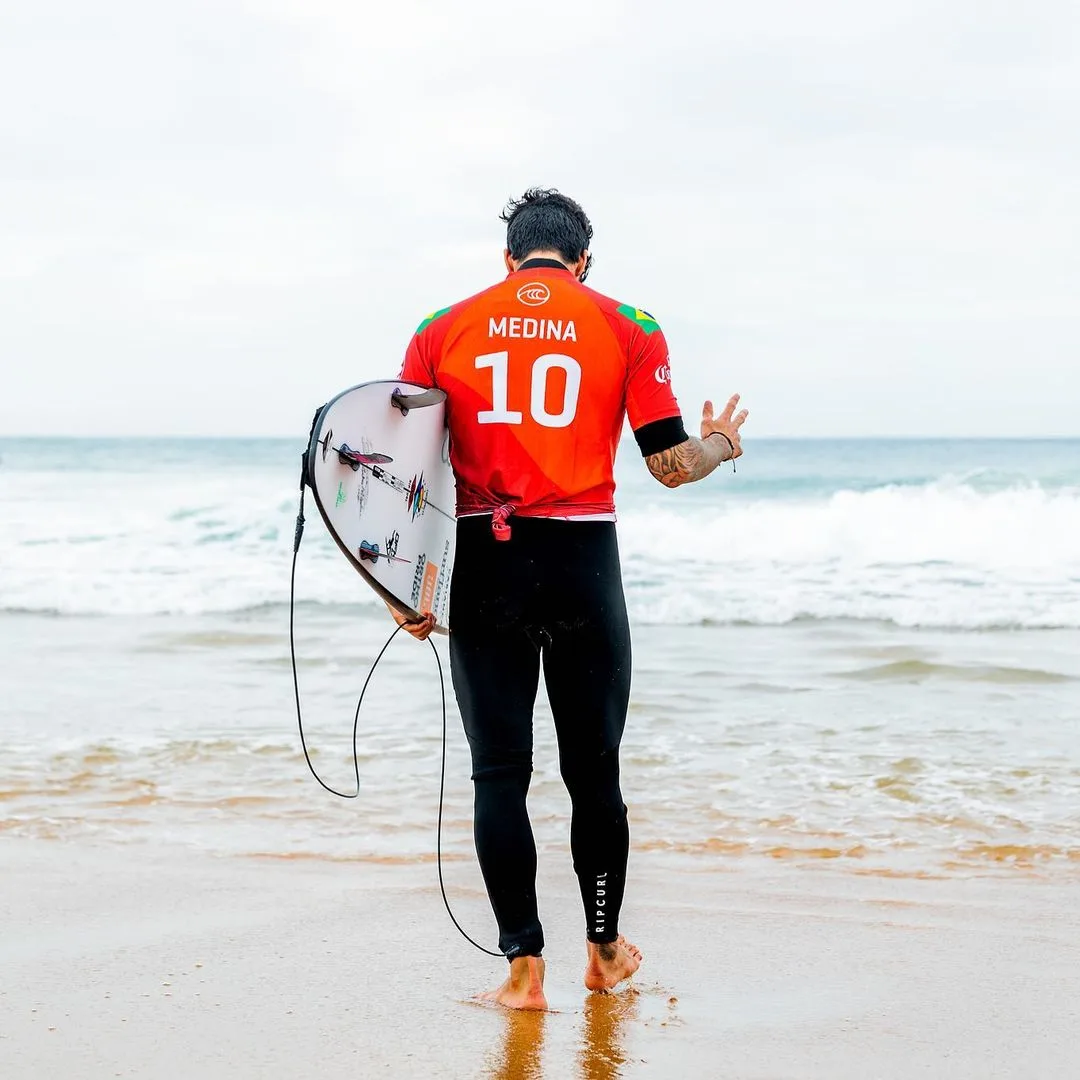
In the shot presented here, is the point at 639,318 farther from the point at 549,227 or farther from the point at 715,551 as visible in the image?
the point at 715,551

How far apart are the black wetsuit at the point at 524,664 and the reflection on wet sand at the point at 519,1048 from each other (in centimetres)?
14

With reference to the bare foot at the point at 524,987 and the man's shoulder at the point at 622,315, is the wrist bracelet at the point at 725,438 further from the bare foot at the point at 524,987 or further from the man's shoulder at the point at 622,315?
the bare foot at the point at 524,987

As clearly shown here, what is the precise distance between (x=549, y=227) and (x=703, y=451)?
0.61 metres

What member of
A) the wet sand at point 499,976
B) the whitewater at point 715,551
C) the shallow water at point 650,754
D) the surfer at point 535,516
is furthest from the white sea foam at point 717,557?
the surfer at point 535,516

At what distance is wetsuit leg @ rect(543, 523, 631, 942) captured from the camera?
2.75 metres

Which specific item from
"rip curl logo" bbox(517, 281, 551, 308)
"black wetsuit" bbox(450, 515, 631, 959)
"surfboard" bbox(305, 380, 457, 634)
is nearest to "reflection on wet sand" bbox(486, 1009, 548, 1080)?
"black wetsuit" bbox(450, 515, 631, 959)

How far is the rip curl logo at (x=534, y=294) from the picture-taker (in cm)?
271

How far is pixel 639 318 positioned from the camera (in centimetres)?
275

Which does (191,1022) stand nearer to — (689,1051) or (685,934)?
(689,1051)

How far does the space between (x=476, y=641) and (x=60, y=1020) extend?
3.83 ft

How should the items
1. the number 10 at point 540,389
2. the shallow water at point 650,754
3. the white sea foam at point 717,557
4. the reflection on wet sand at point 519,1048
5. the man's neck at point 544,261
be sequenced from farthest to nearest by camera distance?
the white sea foam at point 717,557
the shallow water at point 650,754
the man's neck at point 544,261
the number 10 at point 540,389
the reflection on wet sand at point 519,1048

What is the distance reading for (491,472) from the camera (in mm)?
2746

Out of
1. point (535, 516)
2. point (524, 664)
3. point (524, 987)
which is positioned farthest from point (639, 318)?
point (524, 987)

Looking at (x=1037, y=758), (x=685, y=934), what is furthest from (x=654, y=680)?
(x=685, y=934)
